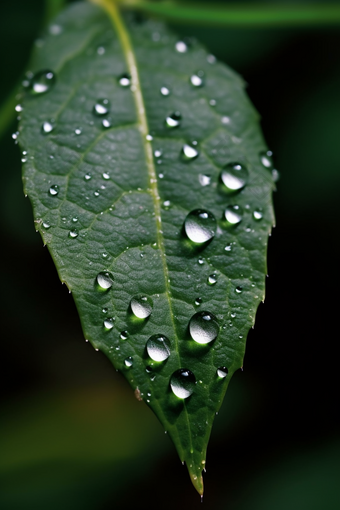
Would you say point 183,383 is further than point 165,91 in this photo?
No

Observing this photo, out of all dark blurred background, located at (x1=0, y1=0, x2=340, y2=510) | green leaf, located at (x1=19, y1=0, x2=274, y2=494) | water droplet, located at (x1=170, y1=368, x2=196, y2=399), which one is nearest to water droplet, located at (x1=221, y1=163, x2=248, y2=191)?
green leaf, located at (x1=19, y1=0, x2=274, y2=494)

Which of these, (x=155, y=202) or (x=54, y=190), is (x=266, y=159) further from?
(x=54, y=190)

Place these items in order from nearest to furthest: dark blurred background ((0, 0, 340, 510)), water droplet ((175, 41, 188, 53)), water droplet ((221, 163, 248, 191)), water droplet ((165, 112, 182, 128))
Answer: water droplet ((221, 163, 248, 191)) < water droplet ((165, 112, 182, 128)) < water droplet ((175, 41, 188, 53)) < dark blurred background ((0, 0, 340, 510))

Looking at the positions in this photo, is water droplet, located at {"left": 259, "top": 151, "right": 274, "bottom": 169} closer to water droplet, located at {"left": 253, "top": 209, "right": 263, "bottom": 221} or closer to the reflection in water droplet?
water droplet, located at {"left": 253, "top": 209, "right": 263, "bottom": 221}

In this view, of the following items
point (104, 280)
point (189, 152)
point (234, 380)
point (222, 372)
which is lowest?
point (234, 380)

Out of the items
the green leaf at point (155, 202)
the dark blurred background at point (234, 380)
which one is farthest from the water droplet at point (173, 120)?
the dark blurred background at point (234, 380)

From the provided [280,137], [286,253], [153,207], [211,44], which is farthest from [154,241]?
[211,44]

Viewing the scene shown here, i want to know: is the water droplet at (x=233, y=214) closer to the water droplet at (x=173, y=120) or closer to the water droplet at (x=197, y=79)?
the water droplet at (x=173, y=120)

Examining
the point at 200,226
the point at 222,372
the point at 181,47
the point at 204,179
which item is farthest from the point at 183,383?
the point at 181,47
